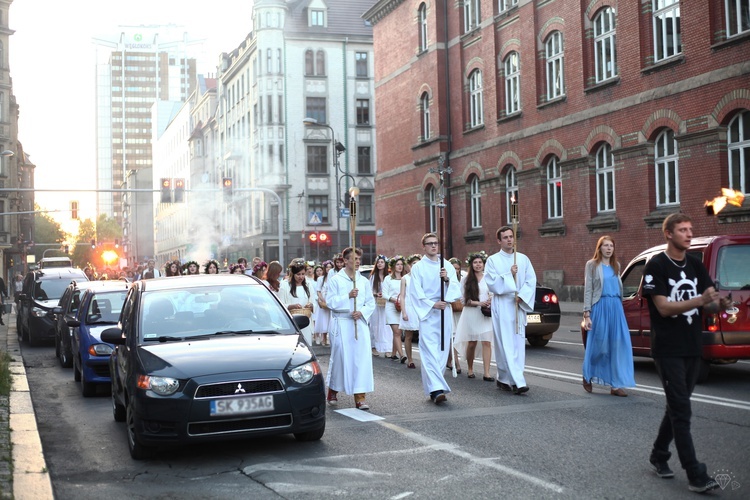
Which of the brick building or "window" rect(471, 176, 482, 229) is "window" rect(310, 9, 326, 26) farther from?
"window" rect(471, 176, 482, 229)

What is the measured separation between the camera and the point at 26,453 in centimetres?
755

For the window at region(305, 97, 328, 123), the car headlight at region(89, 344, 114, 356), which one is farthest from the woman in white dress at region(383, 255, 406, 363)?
the window at region(305, 97, 328, 123)

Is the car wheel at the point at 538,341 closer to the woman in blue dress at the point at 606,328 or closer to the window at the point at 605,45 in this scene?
the woman in blue dress at the point at 606,328

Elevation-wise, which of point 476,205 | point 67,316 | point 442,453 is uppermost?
point 476,205

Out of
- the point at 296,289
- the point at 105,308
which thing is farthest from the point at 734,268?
the point at 105,308

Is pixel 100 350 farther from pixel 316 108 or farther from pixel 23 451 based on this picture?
pixel 316 108

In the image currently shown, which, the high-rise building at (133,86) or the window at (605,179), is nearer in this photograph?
the window at (605,179)

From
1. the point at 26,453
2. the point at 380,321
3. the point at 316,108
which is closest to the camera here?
the point at 26,453

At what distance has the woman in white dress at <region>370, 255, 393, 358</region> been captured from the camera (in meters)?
16.5

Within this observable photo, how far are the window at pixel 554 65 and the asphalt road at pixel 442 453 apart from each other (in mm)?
21401

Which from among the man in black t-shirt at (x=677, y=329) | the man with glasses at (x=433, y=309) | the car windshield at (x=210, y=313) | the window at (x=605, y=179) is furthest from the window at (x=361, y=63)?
the man in black t-shirt at (x=677, y=329)

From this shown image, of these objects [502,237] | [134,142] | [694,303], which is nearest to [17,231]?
[502,237]

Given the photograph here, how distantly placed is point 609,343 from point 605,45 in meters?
20.3

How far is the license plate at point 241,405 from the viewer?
7.17 m
